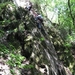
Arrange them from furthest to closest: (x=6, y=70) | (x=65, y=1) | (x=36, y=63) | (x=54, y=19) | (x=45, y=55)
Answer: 1. (x=54, y=19)
2. (x=65, y=1)
3. (x=45, y=55)
4. (x=36, y=63)
5. (x=6, y=70)

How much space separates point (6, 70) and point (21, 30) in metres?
4.04

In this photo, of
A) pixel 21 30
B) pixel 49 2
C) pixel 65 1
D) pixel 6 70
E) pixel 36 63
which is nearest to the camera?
pixel 6 70

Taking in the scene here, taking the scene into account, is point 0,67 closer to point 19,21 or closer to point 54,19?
point 19,21

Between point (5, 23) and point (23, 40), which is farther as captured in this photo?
point (5, 23)

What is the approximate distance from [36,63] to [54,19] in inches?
1320

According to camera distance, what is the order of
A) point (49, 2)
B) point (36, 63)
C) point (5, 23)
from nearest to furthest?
point (36, 63), point (5, 23), point (49, 2)

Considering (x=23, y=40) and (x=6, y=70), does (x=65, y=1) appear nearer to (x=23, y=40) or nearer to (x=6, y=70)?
(x=23, y=40)

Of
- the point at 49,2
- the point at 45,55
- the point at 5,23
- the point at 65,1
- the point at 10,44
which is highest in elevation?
the point at 49,2

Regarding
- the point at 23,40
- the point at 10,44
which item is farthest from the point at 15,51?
the point at 23,40

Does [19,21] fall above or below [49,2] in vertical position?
below

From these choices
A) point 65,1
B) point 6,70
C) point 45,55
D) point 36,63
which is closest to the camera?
point 6,70

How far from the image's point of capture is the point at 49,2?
3447cm

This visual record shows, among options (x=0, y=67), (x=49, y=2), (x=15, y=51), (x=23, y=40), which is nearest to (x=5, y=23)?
(x=23, y=40)

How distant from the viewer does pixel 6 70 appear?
6.84 metres
